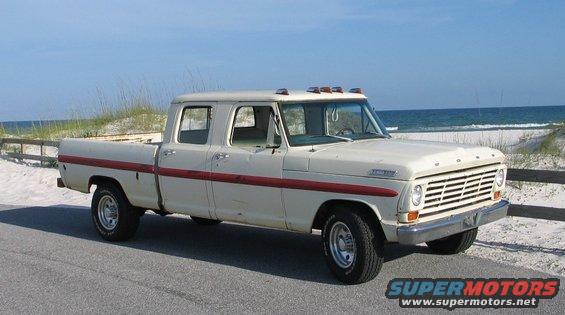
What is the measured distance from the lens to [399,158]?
6.90m

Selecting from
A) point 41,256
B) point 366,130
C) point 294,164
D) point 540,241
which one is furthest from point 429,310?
point 41,256

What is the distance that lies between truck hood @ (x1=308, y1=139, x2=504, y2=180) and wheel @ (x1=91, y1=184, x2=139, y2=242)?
323 centimetres

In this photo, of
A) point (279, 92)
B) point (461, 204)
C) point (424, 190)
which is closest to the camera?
point (424, 190)

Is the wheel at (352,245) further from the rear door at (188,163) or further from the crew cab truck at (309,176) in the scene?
the rear door at (188,163)

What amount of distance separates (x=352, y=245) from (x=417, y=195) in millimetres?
903

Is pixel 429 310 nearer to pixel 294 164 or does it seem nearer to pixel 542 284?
pixel 542 284

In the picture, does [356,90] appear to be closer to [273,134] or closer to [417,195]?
[273,134]

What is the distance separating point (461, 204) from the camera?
734 centimetres

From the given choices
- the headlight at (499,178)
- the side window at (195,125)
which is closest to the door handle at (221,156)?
the side window at (195,125)

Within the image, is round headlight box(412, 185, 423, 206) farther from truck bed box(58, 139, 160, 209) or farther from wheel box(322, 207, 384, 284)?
truck bed box(58, 139, 160, 209)

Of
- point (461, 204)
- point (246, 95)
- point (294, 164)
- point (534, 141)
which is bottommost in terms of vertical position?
point (534, 141)

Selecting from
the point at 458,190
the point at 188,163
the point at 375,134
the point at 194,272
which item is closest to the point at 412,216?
the point at 458,190

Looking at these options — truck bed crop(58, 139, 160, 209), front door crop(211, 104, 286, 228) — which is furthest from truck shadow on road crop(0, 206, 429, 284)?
truck bed crop(58, 139, 160, 209)

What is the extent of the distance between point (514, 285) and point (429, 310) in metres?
1.16
